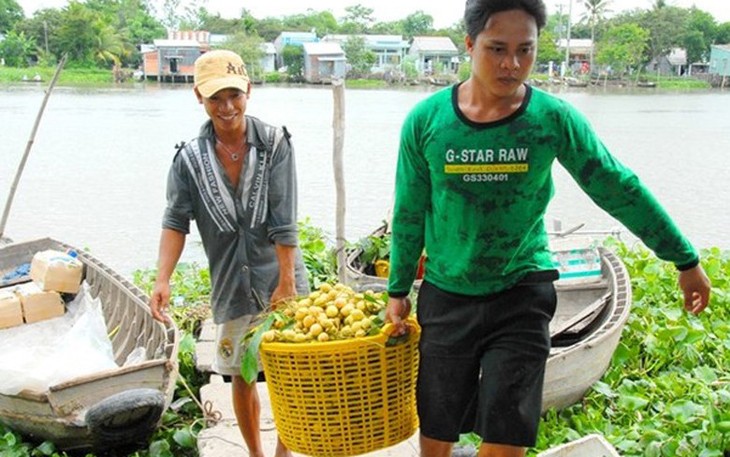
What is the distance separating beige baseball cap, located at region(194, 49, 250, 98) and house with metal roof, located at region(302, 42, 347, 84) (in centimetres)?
4381

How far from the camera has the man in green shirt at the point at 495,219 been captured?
202cm

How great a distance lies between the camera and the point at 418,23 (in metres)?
69.6

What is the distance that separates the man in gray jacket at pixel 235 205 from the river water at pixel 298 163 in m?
7.35

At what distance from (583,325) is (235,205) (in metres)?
2.50

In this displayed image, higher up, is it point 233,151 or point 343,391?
point 233,151

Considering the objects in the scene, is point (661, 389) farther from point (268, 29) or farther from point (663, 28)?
point (268, 29)

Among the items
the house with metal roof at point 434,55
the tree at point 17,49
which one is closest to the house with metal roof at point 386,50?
the house with metal roof at point 434,55

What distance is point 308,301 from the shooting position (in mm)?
2416

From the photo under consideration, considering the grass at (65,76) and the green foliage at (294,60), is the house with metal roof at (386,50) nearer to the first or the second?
the green foliage at (294,60)

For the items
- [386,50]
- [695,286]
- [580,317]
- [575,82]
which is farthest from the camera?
[386,50]

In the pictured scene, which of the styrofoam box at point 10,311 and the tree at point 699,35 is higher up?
the tree at point 699,35

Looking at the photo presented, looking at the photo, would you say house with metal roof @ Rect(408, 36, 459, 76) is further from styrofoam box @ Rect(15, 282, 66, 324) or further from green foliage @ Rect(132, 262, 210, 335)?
styrofoam box @ Rect(15, 282, 66, 324)

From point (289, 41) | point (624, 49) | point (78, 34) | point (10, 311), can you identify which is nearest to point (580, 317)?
point (10, 311)

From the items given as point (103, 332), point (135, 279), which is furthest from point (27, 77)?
point (103, 332)
